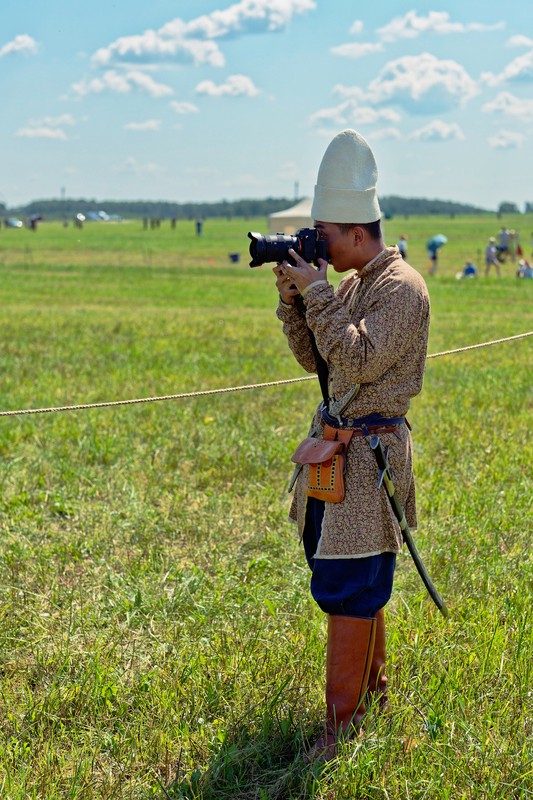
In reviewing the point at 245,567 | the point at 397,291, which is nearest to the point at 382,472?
the point at 397,291

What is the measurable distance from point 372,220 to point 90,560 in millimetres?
2631

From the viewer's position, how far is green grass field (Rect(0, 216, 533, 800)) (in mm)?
3061

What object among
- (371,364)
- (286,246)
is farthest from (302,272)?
(371,364)

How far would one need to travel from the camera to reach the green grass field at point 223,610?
3061 millimetres

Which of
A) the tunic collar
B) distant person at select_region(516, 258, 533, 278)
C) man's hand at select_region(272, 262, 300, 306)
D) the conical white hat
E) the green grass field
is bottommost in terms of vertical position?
the green grass field

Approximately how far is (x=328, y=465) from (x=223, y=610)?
141 centimetres

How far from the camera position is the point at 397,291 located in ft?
9.78

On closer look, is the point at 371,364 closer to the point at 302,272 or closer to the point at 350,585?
the point at 302,272

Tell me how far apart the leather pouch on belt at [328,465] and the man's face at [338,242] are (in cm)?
58

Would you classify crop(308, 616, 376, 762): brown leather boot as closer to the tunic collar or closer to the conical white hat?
the tunic collar

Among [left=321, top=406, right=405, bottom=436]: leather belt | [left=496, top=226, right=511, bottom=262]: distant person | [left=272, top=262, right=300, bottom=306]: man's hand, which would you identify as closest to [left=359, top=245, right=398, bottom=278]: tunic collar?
[left=272, top=262, right=300, bottom=306]: man's hand

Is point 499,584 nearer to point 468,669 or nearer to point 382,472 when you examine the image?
point 468,669

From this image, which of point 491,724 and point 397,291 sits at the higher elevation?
point 397,291

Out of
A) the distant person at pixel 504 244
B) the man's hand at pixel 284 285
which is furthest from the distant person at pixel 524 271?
the man's hand at pixel 284 285
